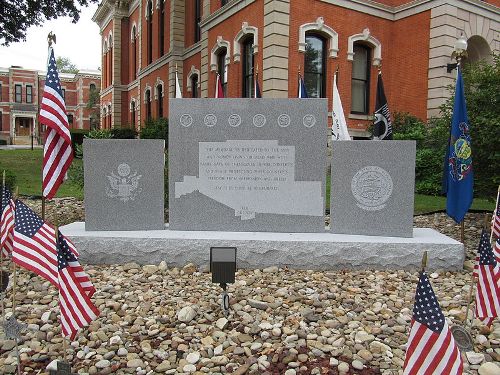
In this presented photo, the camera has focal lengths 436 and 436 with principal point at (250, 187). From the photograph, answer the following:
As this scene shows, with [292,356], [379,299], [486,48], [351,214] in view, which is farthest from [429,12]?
[292,356]

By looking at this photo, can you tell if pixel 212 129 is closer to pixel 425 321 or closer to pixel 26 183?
pixel 425 321

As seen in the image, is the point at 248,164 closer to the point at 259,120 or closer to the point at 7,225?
the point at 259,120

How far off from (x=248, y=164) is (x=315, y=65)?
11842 mm

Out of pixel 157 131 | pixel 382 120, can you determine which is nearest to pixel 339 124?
pixel 382 120

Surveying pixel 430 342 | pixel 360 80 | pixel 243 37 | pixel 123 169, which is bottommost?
pixel 430 342

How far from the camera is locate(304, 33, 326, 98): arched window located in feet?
53.7

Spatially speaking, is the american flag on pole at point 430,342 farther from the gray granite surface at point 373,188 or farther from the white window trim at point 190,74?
the white window trim at point 190,74

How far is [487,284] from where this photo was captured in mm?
3445

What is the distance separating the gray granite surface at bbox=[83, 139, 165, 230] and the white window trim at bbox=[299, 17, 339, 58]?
36.8ft

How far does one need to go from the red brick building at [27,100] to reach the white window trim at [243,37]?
4888 centimetres

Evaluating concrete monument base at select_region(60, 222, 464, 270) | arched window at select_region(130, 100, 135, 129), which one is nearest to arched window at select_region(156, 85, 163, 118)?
arched window at select_region(130, 100, 135, 129)

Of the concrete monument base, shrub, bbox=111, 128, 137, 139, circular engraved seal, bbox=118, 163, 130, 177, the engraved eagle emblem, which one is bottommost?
the concrete monument base

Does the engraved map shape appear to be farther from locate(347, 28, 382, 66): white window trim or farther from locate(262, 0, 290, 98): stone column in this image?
locate(347, 28, 382, 66): white window trim

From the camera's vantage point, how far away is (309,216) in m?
5.84
